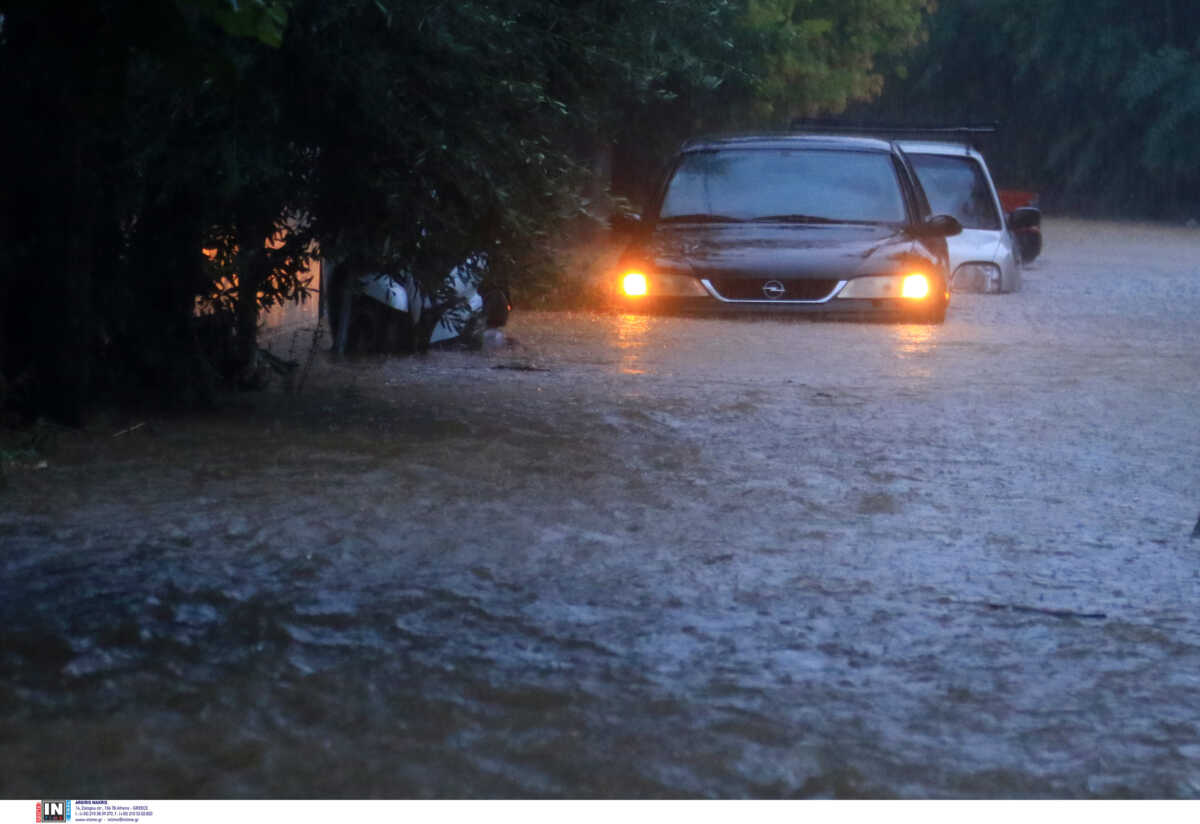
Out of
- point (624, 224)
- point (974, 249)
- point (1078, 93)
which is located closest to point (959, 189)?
point (974, 249)

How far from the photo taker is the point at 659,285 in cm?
1369

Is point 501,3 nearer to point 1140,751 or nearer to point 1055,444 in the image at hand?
point 1055,444

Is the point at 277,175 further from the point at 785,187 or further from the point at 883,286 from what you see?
the point at 785,187

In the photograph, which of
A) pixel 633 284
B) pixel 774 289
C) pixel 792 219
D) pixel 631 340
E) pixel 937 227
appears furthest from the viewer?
pixel 937 227

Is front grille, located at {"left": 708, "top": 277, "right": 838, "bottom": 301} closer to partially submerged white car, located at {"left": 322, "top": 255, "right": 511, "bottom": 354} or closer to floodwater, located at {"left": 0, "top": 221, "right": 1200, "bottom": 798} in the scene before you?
partially submerged white car, located at {"left": 322, "top": 255, "right": 511, "bottom": 354}

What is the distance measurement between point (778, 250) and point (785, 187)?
88 centimetres

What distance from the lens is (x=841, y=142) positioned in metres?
14.6

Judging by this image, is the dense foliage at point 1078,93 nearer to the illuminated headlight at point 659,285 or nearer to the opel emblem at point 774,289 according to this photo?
the opel emblem at point 774,289

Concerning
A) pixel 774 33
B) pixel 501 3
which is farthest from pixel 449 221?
pixel 774 33

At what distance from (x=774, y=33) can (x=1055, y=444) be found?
1551 centimetres

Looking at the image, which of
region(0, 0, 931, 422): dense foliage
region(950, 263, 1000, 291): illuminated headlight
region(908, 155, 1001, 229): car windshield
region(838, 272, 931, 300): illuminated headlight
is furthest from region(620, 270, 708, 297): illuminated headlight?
region(908, 155, 1001, 229): car windshield

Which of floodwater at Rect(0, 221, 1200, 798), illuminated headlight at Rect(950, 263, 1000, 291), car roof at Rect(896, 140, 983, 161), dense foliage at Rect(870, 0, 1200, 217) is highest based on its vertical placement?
dense foliage at Rect(870, 0, 1200, 217)

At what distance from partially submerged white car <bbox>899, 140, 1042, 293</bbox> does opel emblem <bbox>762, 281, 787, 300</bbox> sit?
494 cm

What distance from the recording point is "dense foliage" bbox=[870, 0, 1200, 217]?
41.8 metres
